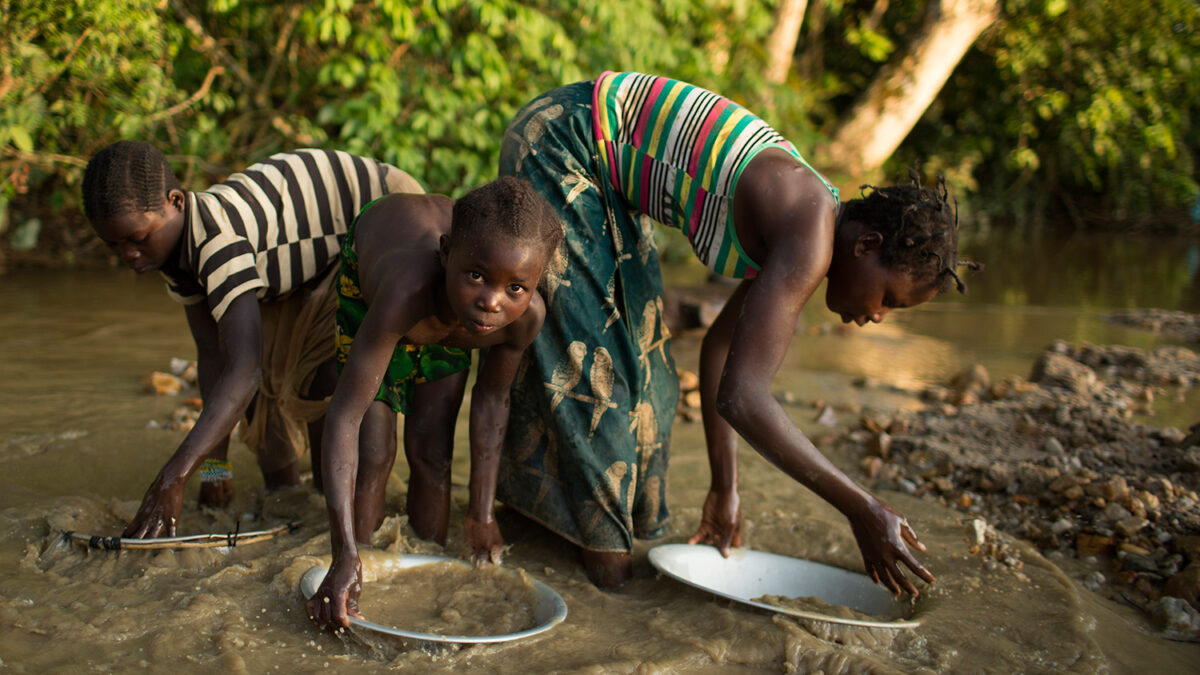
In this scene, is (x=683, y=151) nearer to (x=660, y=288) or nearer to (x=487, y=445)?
(x=660, y=288)

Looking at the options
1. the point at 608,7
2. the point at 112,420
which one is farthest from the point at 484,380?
the point at 608,7

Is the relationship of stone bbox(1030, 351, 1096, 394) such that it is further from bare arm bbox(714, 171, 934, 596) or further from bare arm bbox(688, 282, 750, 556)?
bare arm bbox(714, 171, 934, 596)

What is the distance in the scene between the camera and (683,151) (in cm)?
206

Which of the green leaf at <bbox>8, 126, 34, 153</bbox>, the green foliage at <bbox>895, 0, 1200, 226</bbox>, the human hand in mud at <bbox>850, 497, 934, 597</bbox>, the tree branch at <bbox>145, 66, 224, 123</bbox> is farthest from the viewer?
the green foliage at <bbox>895, 0, 1200, 226</bbox>

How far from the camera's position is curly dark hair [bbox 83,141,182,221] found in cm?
210

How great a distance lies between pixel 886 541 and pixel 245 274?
5.27 ft

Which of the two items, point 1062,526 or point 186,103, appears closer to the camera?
point 1062,526

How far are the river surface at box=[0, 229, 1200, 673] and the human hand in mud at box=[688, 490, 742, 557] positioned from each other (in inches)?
6.7

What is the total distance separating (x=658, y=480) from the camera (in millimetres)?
2408

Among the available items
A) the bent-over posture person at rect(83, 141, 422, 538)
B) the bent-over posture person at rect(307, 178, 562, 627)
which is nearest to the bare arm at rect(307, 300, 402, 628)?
the bent-over posture person at rect(307, 178, 562, 627)

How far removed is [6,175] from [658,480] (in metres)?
4.35

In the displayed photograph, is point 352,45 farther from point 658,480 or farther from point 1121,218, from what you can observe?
point 1121,218

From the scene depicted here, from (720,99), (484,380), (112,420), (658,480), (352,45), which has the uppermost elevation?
(352,45)

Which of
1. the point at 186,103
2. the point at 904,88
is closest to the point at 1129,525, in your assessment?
the point at 186,103
